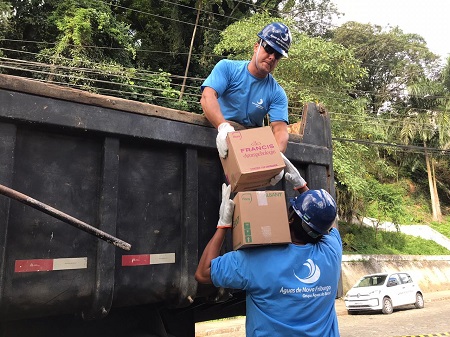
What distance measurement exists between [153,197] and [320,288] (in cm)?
99

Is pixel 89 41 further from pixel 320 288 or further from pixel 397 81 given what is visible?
pixel 397 81

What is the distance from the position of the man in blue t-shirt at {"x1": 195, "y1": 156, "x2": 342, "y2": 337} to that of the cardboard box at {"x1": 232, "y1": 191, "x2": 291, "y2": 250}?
61mm

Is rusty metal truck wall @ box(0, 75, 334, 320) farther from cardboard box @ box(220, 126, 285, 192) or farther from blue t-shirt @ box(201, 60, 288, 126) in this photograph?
blue t-shirt @ box(201, 60, 288, 126)

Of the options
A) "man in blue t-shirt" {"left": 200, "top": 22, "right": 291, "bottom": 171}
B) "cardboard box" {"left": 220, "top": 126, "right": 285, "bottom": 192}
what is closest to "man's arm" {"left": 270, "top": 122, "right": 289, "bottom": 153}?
"man in blue t-shirt" {"left": 200, "top": 22, "right": 291, "bottom": 171}

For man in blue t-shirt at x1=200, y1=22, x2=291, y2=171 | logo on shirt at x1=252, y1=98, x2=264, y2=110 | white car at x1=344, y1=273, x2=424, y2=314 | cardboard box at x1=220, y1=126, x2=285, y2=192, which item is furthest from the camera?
white car at x1=344, y1=273, x2=424, y2=314

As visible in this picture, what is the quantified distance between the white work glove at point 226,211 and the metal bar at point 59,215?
0.56 m

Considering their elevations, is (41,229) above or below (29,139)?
below

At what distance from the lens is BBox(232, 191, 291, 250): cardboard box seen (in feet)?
6.64

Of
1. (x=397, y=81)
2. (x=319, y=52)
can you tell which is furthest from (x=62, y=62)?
(x=397, y=81)

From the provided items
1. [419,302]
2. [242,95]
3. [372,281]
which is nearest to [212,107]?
[242,95]

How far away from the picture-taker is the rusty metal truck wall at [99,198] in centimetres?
165

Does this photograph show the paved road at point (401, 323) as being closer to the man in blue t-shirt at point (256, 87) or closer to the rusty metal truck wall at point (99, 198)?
the man in blue t-shirt at point (256, 87)

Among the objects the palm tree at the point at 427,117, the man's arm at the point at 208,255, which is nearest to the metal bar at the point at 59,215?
the man's arm at the point at 208,255

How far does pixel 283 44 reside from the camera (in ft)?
8.43
